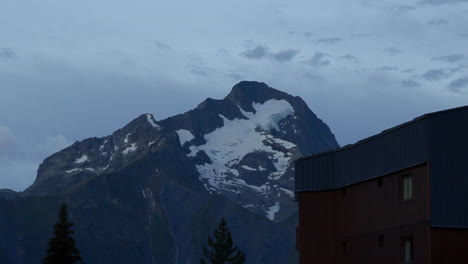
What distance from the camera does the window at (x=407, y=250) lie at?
54750 millimetres

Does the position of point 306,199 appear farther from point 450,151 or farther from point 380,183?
point 450,151

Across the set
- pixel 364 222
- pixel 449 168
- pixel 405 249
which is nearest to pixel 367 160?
pixel 364 222

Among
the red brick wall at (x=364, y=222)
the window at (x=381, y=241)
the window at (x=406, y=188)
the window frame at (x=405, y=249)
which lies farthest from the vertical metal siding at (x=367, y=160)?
the window frame at (x=405, y=249)

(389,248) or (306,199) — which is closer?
(389,248)

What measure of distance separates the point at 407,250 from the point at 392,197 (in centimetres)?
355

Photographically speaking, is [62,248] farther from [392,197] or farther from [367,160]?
[392,197]

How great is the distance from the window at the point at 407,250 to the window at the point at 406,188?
225 centimetres

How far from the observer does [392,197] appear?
57531 millimetres

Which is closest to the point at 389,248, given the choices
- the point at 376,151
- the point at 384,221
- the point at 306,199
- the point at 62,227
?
the point at 384,221

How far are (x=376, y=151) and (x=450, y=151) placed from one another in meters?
8.35

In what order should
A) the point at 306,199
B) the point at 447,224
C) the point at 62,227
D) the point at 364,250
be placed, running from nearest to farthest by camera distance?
1. the point at 447,224
2. the point at 364,250
3. the point at 306,199
4. the point at 62,227

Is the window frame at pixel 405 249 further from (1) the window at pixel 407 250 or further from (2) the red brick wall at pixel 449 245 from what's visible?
(2) the red brick wall at pixel 449 245

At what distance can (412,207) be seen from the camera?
54.4 m

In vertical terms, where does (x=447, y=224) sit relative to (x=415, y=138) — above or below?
below
